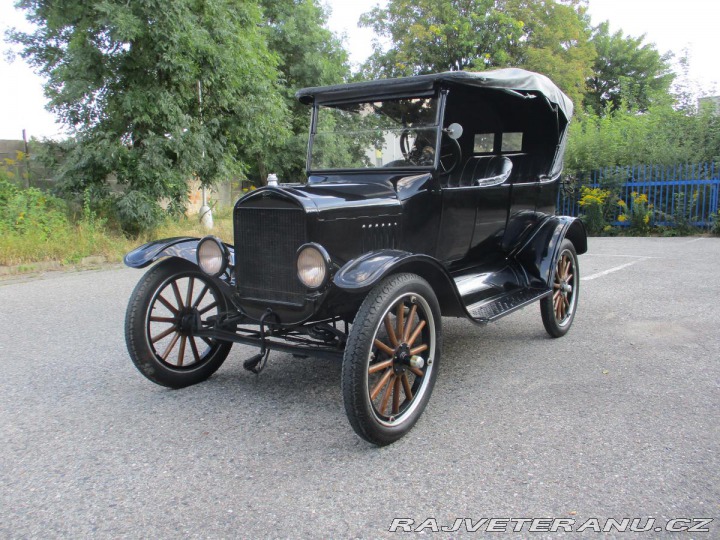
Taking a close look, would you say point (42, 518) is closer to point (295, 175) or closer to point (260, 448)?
point (260, 448)

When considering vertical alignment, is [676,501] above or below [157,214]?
below

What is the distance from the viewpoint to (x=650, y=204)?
495 inches

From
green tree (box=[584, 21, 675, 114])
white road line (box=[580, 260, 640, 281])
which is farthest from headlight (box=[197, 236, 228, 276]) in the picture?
green tree (box=[584, 21, 675, 114])

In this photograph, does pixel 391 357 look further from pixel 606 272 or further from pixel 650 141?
pixel 650 141

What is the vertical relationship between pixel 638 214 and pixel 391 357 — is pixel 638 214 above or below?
above

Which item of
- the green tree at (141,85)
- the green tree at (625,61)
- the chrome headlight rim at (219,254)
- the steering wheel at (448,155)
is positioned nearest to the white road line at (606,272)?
the steering wheel at (448,155)

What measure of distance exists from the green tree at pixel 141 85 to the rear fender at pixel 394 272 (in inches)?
289

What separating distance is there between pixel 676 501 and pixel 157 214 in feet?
29.8

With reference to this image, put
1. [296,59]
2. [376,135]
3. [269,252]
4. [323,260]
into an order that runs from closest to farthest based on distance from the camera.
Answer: [323,260] < [269,252] < [376,135] < [296,59]

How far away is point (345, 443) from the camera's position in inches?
111

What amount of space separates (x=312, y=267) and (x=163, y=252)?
45.1 inches

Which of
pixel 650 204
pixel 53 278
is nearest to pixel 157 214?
pixel 53 278

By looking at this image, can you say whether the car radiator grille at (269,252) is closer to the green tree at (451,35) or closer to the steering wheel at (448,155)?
the steering wheel at (448,155)

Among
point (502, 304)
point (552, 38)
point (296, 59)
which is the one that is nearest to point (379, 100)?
point (502, 304)
